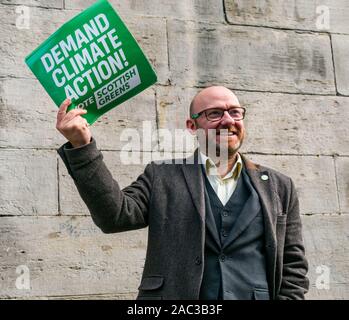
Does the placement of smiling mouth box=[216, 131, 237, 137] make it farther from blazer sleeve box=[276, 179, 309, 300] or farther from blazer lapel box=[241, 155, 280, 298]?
blazer sleeve box=[276, 179, 309, 300]

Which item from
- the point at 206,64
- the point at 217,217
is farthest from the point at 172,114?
the point at 217,217

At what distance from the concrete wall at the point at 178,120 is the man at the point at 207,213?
51.9 inches

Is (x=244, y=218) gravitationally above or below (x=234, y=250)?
above

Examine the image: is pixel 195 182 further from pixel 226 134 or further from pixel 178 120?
pixel 178 120

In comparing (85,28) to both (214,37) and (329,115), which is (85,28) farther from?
(329,115)

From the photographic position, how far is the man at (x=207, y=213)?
2.84m

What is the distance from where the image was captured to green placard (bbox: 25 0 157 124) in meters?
2.81

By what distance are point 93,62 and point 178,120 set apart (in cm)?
187

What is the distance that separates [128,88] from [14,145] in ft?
5.43

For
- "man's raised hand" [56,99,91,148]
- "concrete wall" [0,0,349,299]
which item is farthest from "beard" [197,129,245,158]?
"concrete wall" [0,0,349,299]

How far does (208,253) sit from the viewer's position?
2.94m

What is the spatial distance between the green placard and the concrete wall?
1.54m

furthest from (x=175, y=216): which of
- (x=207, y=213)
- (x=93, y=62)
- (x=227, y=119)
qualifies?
(x=93, y=62)

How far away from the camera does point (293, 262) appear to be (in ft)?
10.4
